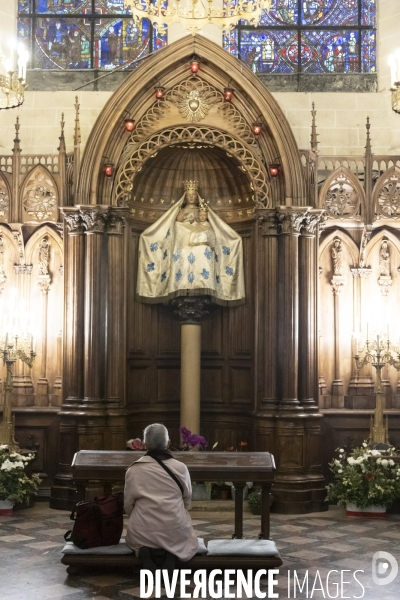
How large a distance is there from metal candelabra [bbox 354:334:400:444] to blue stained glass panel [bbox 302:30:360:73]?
3956 mm

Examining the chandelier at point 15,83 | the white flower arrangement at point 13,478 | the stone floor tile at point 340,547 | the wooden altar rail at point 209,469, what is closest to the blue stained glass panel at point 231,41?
the chandelier at point 15,83

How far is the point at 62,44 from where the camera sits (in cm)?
1234

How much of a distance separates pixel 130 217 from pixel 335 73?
3562 mm

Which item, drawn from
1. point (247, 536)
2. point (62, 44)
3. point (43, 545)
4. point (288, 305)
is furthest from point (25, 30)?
point (247, 536)

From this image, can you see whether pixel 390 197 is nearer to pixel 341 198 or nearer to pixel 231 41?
pixel 341 198

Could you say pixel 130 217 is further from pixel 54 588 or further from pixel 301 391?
pixel 54 588

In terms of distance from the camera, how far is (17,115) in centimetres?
1188

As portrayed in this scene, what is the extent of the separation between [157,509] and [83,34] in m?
7.84

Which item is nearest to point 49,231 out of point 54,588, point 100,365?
point 100,365

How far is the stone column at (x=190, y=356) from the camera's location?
35.4 ft

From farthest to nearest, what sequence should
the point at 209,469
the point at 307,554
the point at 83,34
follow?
1. the point at 83,34
2. the point at 307,554
3. the point at 209,469

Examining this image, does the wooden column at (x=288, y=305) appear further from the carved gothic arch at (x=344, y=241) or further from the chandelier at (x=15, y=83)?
the chandelier at (x=15, y=83)

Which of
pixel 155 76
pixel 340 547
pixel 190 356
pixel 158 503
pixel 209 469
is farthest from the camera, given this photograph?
pixel 190 356

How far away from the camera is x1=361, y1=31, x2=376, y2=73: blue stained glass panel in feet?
40.3
